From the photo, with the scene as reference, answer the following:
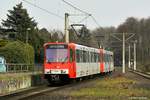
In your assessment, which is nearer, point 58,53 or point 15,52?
point 58,53

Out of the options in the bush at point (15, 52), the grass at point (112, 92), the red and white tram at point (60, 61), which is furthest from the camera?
the bush at point (15, 52)

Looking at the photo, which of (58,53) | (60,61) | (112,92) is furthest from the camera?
(58,53)

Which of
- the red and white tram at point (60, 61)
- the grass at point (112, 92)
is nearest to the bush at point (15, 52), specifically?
the red and white tram at point (60, 61)

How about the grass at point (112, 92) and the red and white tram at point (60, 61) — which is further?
the red and white tram at point (60, 61)

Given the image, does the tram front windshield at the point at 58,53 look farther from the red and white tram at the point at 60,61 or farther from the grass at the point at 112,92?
the grass at the point at 112,92

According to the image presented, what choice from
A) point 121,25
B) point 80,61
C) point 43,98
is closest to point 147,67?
point 121,25

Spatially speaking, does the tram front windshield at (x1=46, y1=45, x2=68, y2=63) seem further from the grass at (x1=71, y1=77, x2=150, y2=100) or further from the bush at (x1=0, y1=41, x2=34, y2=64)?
the bush at (x1=0, y1=41, x2=34, y2=64)

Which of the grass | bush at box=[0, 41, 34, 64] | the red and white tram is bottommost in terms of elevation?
the grass

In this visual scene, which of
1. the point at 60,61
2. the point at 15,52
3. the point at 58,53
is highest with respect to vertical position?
the point at 15,52

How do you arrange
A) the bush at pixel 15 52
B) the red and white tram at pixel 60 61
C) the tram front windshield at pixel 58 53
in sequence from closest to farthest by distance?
the red and white tram at pixel 60 61, the tram front windshield at pixel 58 53, the bush at pixel 15 52

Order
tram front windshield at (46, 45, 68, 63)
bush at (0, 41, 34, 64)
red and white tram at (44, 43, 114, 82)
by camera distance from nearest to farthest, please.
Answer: red and white tram at (44, 43, 114, 82)
tram front windshield at (46, 45, 68, 63)
bush at (0, 41, 34, 64)

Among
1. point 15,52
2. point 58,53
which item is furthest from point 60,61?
point 15,52

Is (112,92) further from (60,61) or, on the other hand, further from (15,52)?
(15,52)

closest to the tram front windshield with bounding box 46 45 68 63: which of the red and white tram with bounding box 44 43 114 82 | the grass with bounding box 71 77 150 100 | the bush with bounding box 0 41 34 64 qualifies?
the red and white tram with bounding box 44 43 114 82
